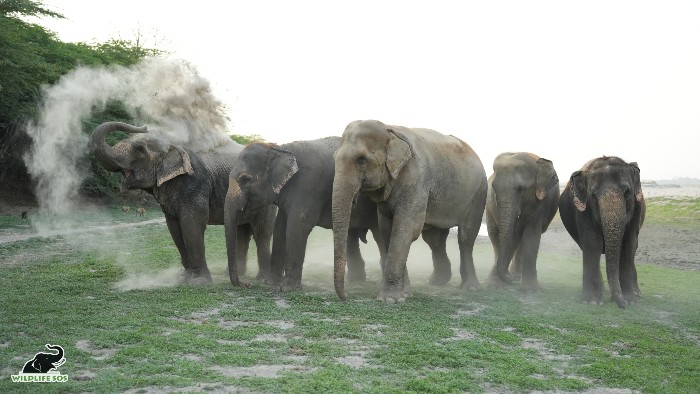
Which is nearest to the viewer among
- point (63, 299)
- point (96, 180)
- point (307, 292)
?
point (63, 299)

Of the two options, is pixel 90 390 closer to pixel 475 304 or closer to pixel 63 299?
pixel 63 299

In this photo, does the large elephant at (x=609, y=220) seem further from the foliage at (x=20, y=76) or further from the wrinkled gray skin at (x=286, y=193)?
the foliage at (x=20, y=76)

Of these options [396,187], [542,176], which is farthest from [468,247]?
[396,187]

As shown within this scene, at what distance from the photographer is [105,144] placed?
12453 mm

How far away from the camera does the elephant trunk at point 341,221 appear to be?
1109 cm

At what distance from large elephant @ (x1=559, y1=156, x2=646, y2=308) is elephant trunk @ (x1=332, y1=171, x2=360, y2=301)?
13.5ft

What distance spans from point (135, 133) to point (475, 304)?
673 cm

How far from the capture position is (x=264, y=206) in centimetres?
1288

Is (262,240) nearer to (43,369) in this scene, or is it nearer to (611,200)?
(611,200)

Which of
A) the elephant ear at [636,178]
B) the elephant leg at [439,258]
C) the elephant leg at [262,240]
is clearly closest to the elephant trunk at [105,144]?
the elephant leg at [262,240]

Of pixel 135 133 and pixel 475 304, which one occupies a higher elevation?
pixel 135 133

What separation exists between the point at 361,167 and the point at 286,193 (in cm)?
166

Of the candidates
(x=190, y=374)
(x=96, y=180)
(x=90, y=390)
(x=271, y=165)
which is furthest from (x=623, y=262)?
(x=96, y=180)

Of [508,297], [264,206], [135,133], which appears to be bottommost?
[508,297]
